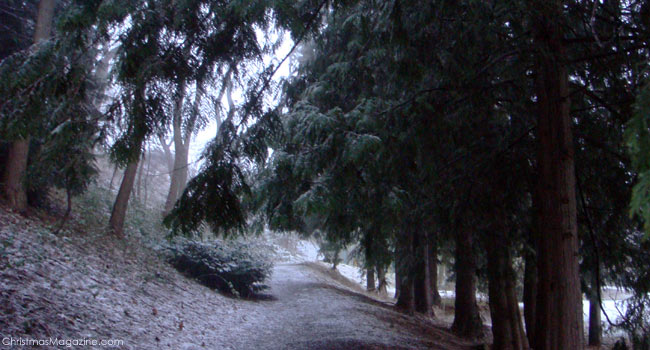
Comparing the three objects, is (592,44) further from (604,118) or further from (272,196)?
(272,196)

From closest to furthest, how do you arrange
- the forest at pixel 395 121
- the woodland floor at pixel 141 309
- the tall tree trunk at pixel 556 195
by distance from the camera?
the forest at pixel 395 121 < the tall tree trunk at pixel 556 195 < the woodland floor at pixel 141 309

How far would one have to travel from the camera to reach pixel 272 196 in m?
6.94

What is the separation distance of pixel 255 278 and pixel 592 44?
993cm

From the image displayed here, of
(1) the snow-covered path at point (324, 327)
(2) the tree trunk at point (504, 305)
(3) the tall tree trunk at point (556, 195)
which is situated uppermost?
(3) the tall tree trunk at point (556, 195)

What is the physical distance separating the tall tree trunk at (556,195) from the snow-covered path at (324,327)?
330 centimetres

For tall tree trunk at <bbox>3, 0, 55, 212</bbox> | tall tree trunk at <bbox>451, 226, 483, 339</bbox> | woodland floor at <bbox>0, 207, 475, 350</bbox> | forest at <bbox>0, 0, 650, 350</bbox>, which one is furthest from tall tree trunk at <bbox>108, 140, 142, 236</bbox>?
tall tree trunk at <bbox>451, 226, 483, 339</bbox>

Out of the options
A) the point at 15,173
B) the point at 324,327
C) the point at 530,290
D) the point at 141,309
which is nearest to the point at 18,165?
the point at 15,173

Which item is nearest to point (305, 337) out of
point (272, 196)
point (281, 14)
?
point (272, 196)

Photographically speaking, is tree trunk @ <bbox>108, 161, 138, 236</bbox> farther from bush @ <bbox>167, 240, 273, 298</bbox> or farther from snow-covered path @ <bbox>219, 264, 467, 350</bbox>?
snow-covered path @ <bbox>219, 264, 467, 350</bbox>

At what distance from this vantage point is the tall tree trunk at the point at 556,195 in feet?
15.6

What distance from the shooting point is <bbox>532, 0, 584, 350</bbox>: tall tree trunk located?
4770mm

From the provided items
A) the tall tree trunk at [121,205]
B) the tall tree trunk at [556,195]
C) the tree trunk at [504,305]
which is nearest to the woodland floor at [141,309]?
the tall tree trunk at [121,205]

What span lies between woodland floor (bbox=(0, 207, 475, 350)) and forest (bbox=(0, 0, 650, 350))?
1.38 metres

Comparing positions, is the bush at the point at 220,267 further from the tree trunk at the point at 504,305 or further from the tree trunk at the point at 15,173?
the tree trunk at the point at 504,305
